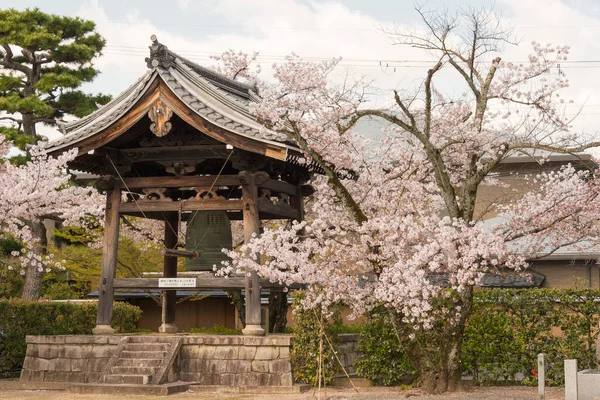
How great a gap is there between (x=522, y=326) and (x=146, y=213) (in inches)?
330

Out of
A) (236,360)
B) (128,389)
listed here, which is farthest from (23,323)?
(236,360)

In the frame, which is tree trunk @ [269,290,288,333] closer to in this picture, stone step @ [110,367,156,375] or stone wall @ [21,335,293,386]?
Result: stone wall @ [21,335,293,386]

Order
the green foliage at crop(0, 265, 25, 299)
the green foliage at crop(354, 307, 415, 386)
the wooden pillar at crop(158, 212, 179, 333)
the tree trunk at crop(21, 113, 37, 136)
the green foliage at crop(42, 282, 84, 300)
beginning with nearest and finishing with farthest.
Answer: the green foliage at crop(354, 307, 415, 386)
the wooden pillar at crop(158, 212, 179, 333)
the tree trunk at crop(21, 113, 37, 136)
the green foliage at crop(0, 265, 25, 299)
the green foliage at crop(42, 282, 84, 300)

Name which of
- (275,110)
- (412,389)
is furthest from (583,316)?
(275,110)

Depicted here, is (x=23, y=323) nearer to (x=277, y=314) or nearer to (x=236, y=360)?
(x=277, y=314)

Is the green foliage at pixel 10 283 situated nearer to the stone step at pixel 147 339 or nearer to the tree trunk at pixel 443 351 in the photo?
the stone step at pixel 147 339

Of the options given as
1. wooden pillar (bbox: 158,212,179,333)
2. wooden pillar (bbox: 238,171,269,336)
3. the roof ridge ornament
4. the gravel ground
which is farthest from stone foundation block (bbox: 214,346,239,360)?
the roof ridge ornament

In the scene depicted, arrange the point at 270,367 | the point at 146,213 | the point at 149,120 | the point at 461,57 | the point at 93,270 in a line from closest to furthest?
the point at 461,57 → the point at 270,367 → the point at 149,120 → the point at 146,213 → the point at 93,270

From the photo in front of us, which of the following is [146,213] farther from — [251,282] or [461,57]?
[461,57]

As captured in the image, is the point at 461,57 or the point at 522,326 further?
the point at 522,326

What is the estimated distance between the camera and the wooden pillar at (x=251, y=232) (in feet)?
49.5

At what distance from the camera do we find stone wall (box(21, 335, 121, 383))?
15.6 m

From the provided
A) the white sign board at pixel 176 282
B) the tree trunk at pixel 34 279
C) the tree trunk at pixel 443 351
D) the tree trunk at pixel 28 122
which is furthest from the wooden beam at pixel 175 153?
the tree trunk at pixel 28 122

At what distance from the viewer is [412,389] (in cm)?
1418
